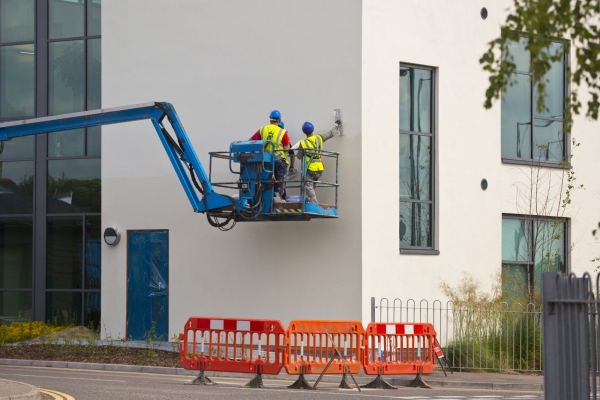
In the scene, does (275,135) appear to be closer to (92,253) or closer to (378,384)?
(378,384)

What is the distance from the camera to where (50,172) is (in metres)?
25.9

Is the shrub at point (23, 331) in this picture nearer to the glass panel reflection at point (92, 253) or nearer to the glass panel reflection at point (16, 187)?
the glass panel reflection at point (92, 253)

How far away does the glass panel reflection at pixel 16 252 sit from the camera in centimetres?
2598

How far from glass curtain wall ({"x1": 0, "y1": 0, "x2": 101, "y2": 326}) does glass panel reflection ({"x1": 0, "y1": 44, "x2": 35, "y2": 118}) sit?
0.03 metres

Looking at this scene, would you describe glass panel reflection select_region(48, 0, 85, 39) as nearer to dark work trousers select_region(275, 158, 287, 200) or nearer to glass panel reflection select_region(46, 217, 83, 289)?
glass panel reflection select_region(46, 217, 83, 289)

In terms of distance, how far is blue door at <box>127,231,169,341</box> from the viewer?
76.4ft

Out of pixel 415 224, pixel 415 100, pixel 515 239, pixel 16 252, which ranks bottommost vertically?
pixel 16 252

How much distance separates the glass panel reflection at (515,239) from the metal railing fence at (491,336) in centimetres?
290

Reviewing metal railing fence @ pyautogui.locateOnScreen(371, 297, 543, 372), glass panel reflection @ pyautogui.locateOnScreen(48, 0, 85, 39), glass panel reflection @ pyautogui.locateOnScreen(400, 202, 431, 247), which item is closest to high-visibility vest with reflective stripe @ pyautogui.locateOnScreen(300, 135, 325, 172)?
glass panel reflection @ pyautogui.locateOnScreen(400, 202, 431, 247)

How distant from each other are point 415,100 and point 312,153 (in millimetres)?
3054

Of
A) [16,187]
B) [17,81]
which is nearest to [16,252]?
[16,187]

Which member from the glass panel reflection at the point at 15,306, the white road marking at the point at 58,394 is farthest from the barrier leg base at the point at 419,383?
the glass panel reflection at the point at 15,306

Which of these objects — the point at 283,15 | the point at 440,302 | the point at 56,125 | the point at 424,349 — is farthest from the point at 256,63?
the point at 424,349

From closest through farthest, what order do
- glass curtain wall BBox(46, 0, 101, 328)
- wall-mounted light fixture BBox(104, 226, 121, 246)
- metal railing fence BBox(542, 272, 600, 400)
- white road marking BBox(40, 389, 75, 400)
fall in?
metal railing fence BBox(542, 272, 600, 400)
white road marking BBox(40, 389, 75, 400)
wall-mounted light fixture BBox(104, 226, 121, 246)
glass curtain wall BBox(46, 0, 101, 328)
